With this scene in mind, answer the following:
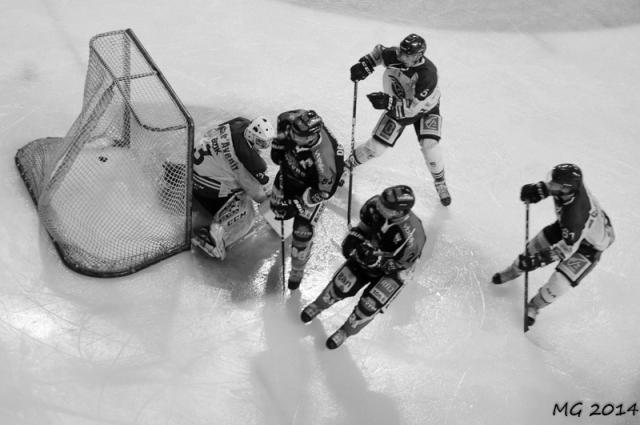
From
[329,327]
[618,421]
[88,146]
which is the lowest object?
[618,421]

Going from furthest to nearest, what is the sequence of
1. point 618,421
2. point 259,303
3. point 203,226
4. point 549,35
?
point 549,35
point 203,226
point 259,303
point 618,421

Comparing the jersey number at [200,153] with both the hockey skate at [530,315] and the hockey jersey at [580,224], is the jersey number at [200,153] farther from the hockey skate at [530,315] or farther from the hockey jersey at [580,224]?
the hockey skate at [530,315]

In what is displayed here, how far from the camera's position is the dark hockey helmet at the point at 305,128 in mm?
3975

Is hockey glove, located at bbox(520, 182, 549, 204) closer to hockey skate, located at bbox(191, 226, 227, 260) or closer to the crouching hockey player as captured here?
the crouching hockey player

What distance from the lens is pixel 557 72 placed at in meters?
6.46

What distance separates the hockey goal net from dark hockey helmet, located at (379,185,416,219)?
126 cm

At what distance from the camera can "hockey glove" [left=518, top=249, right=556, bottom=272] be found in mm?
4070

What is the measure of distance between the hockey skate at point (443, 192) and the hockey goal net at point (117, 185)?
174 cm

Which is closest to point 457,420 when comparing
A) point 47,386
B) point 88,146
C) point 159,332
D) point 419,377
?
point 419,377

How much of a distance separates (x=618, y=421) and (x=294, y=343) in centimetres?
185

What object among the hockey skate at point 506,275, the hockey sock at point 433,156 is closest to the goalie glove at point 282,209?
the hockey sock at point 433,156

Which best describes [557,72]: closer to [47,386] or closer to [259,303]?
[259,303]

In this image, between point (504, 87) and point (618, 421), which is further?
point (504, 87)

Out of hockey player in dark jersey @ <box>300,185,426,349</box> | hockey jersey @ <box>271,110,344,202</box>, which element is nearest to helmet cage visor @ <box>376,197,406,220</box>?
hockey player in dark jersey @ <box>300,185,426,349</box>
